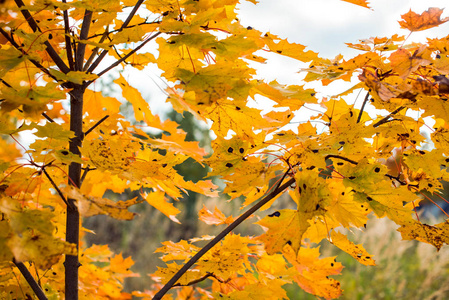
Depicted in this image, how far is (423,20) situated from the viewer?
79 centimetres

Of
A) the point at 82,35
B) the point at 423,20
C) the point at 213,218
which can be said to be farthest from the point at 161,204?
the point at 423,20

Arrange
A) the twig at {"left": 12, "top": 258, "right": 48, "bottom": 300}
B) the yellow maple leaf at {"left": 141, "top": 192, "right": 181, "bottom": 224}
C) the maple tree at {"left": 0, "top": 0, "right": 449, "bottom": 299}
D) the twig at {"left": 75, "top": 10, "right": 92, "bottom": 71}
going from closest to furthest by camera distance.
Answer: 1. the maple tree at {"left": 0, "top": 0, "right": 449, "bottom": 299}
2. the twig at {"left": 12, "top": 258, "right": 48, "bottom": 300}
3. the twig at {"left": 75, "top": 10, "right": 92, "bottom": 71}
4. the yellow maple leaf at {"left": 141, "top": 192, "right": 181, "bottom": 224}

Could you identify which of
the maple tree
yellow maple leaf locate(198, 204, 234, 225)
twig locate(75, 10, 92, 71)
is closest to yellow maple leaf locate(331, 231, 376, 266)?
the maple tree

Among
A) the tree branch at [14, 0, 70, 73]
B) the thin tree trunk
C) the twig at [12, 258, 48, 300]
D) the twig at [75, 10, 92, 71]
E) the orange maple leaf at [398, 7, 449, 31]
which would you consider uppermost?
the orange maple leaf at [398, 7, 449, 31]

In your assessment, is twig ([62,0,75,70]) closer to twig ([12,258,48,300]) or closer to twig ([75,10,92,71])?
twig ([75,10,92,71])

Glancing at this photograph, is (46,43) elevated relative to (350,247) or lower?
elevated

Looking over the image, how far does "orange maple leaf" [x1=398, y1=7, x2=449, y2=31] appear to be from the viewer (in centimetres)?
78

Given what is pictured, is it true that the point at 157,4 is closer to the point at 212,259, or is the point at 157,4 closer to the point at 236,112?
the point at 236,112

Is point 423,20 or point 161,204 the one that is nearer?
point 423,20

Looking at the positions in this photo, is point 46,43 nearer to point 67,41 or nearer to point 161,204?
point 67,41

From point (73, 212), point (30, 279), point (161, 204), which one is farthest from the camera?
point (161, 204)

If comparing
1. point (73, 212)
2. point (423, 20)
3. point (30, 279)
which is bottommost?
point (30, 279)

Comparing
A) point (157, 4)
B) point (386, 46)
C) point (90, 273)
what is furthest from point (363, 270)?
point (157, 4)

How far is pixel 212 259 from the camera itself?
95 cm
